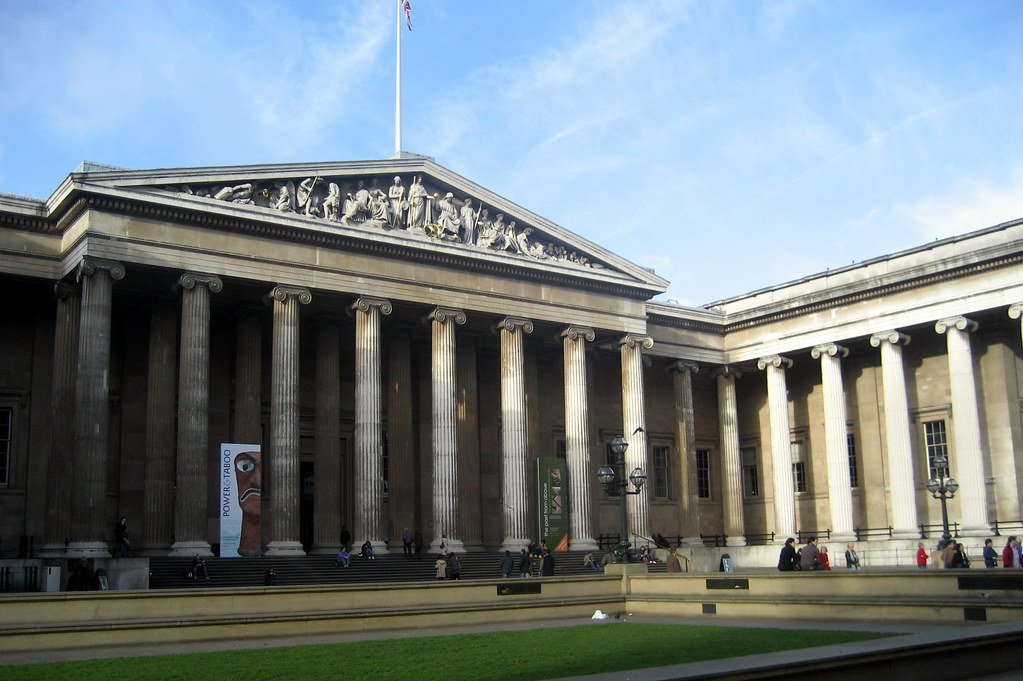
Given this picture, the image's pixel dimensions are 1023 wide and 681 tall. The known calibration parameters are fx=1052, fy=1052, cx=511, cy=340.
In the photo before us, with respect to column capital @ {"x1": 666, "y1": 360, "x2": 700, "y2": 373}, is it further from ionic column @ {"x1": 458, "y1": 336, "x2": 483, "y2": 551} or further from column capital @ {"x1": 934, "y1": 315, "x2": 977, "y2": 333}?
column capital @ {"x1": 934, "y1": 315, "x2": 977, "y2": 333}

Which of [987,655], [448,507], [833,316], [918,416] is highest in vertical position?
[833,316]

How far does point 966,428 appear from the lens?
1522 inches

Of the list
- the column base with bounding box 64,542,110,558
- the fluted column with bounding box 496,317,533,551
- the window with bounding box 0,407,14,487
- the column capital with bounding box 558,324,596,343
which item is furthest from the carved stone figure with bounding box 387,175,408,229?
the column base with bounding box 64,542,110,558

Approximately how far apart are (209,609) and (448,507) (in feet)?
53.3

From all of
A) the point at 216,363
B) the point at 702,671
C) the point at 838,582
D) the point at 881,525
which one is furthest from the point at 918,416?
the point at 702,671

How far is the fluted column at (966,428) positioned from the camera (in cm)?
3819

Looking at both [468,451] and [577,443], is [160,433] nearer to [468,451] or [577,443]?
[468,451]

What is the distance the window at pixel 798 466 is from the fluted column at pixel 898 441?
644 cm

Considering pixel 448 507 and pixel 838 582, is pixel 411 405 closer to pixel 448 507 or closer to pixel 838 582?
pixel 448 507

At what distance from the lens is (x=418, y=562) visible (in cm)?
3444

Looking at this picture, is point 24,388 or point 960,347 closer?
point 24,388

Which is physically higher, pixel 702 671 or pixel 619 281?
pixel 619 281

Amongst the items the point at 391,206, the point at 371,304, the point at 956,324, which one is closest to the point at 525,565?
the point at 371,304

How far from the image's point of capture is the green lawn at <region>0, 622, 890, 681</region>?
14.4 metres
